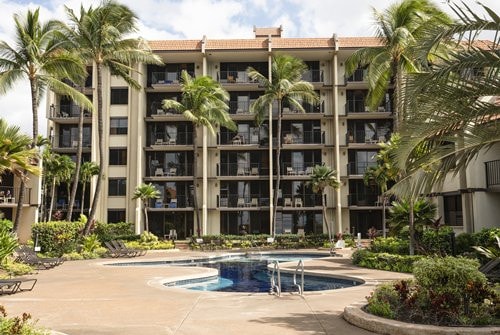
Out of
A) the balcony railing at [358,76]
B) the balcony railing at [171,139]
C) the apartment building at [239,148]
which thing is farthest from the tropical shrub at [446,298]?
the balcony railing at [358,76]

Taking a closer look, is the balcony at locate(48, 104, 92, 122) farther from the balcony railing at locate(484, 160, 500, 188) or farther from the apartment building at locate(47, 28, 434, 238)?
the balcony railing at locate(484, 160, 500, 188)

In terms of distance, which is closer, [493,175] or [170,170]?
[493,175]

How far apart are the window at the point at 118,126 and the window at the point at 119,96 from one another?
1.47 m

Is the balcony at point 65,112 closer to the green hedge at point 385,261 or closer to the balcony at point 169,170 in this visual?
the balcony at point 169,170

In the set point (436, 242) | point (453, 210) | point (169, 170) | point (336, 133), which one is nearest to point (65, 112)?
point (169, 170)

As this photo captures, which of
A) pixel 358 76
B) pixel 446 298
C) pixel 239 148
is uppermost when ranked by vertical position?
pixel 358 76

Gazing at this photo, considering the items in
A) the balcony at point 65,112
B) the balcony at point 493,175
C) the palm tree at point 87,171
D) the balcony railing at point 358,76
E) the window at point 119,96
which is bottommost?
the balcony at point 493,175

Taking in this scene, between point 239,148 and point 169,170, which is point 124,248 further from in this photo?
point 239,148

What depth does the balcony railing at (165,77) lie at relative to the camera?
42000 mm

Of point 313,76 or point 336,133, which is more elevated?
point 313,76

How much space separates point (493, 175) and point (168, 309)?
18892 millimetres

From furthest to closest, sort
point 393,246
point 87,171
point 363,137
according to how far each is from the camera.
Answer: point 363,137
point 87,171
point 393,246

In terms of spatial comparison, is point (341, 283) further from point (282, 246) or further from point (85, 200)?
point (85, 200)

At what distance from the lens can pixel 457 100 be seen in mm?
7688
